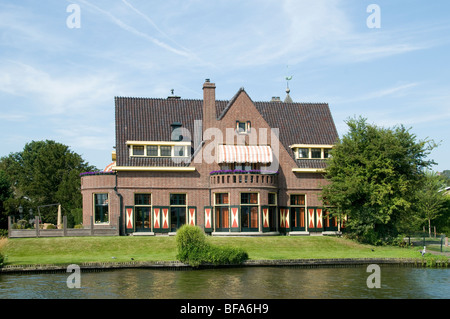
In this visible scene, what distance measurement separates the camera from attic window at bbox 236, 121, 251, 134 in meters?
42.9

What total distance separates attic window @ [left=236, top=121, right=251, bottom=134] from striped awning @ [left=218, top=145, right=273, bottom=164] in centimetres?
130

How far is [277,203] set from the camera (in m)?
42.9

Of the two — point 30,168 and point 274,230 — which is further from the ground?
point 30,168

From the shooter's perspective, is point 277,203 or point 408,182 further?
point 277,203

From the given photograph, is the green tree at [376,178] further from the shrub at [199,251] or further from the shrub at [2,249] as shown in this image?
the shrub at [2,249]

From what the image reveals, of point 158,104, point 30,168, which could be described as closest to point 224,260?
point 158,104

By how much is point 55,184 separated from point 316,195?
35.4m

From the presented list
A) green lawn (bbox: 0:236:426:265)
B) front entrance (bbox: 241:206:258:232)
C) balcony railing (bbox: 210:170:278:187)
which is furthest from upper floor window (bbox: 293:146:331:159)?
green lawn (bbox: 0:236:426:265)

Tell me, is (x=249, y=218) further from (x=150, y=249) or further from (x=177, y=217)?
(x=150, y=249)

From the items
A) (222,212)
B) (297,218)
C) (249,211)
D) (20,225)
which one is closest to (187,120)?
(222,212)

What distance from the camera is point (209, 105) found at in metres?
43.0

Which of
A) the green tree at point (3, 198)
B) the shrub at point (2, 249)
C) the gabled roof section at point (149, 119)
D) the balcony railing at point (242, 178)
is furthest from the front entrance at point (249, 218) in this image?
the green tree at point (3, 198)

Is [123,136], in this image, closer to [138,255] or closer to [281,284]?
[138,255]

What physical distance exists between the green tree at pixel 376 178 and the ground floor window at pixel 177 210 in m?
11.0
